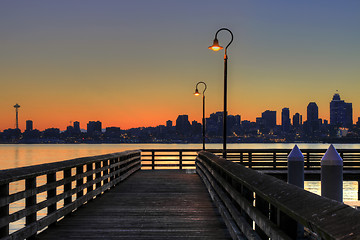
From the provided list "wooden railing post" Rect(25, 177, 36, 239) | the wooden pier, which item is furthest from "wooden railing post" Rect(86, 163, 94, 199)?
"wooden railing post" Rect(25, 177, 36, 239)

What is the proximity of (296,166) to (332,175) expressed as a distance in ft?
3.38

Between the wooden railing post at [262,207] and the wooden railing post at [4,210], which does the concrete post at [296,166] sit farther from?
the wooden railing post at [4,210]

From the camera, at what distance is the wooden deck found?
7605 mm

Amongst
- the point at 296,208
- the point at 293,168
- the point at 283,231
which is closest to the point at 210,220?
the point at 293,168

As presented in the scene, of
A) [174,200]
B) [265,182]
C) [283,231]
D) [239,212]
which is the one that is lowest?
[174,200]

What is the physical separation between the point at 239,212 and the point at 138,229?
2427 mm

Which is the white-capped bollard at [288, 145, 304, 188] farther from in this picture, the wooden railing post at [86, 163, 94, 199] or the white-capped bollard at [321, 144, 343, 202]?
the wooden railing post at [86, 163, 94, 199]

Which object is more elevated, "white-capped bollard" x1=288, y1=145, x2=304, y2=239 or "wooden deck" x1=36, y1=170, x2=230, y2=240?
"white-capped bollard" x1=288, y1=145, x2=304, y2=239

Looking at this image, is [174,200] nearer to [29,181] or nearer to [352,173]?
[29,181]

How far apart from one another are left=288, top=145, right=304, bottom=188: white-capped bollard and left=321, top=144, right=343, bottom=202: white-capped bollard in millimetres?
840

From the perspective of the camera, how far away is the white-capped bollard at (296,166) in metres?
9.85

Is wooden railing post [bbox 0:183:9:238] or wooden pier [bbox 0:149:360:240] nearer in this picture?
wooden pier [bbox 0:149:360:240]

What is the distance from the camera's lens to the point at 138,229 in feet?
26.5

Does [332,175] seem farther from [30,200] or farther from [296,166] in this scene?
[30,200]
